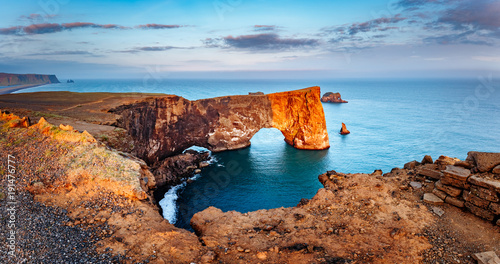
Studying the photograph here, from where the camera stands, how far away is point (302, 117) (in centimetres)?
5738

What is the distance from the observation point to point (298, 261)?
34.5 ft

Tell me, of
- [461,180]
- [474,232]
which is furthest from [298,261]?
[461,180]

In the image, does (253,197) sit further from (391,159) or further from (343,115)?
(343,115)

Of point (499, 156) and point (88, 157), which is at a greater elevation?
point (499, 156)

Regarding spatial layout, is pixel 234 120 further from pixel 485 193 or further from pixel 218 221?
pixel 485 193

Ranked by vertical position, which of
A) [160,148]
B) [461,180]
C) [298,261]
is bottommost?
[160,148]

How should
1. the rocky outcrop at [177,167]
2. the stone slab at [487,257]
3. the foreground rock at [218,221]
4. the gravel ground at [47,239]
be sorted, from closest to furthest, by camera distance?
the stone slab at [487,257] → the gravel ground at [47,239] → the foreground rock at [218,221] → the rocky outcrop at [177,167]

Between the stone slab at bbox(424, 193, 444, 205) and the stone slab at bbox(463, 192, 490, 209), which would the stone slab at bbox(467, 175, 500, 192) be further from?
the stone slab at bbox(424, 193, 444, 205)

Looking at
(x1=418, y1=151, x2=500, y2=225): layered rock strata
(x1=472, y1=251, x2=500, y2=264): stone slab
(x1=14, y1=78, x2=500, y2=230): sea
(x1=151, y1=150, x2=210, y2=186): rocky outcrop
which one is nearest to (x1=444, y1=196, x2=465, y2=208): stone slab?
(x1=418, y1=151, x2=500, y2=225): layered rock strata

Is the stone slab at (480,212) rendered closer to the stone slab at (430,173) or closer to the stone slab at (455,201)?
the stone slab at (455,201)

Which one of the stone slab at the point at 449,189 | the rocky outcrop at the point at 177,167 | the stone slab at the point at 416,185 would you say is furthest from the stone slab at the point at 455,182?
the rocky outcrop at the point at 177,167

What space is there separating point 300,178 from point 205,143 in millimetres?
24759

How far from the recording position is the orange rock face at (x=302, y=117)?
5628 centimetres

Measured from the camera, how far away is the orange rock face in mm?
56281
